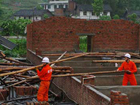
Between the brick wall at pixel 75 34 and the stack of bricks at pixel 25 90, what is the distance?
450 inches

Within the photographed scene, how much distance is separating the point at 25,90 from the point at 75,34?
12.8 metres

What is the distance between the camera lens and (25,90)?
1327 cm

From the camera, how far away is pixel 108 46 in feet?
86.3

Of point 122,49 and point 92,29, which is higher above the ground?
point 92,29

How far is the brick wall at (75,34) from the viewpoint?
2473 centimetres

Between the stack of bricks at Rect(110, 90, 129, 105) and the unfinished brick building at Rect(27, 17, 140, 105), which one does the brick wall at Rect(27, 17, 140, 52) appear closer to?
the unfinished brick building at Rect(27, 17, 140, 105)

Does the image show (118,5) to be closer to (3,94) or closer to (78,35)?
(78,35)

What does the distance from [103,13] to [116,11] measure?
164 inches

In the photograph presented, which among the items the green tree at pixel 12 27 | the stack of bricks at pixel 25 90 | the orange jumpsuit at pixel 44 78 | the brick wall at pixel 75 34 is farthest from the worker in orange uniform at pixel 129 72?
the green tree at pixel 12 27

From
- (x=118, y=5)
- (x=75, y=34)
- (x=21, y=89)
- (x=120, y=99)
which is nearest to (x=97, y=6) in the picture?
(x=118, y=5)

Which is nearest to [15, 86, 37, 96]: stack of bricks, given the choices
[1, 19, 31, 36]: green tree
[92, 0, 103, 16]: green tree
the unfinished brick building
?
the unfinished brick building

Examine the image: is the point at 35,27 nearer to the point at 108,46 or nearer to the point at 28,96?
the point at 108,46

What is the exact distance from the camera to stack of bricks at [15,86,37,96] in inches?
517

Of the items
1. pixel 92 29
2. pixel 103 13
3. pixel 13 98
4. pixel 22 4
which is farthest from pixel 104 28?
pixel 22 4
